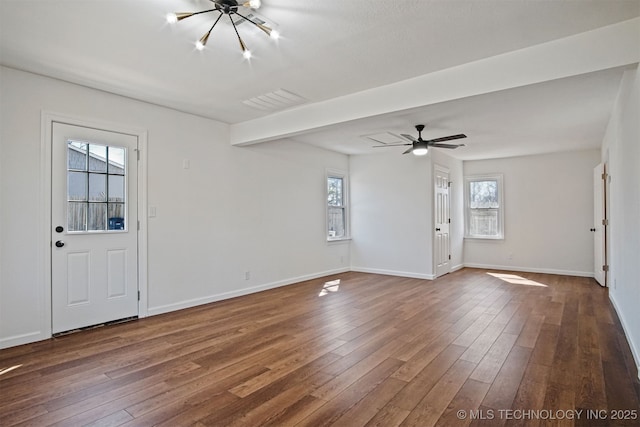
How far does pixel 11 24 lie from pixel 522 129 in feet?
19.2

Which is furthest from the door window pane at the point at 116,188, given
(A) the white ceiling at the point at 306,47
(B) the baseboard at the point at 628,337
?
(B) the baseboard at the point at 628,337

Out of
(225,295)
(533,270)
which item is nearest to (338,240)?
(225,295)

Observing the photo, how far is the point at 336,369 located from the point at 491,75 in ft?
9.24

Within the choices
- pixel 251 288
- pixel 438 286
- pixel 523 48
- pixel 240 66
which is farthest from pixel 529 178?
pixel 240 66

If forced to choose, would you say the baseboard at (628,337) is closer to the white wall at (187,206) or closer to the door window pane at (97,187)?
the white wall at (187,206)

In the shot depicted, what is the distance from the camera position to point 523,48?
2.88 metres

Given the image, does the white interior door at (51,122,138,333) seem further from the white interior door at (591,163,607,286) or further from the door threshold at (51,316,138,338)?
the white interior door at (591,163,607,286)

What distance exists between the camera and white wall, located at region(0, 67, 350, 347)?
3330 mm

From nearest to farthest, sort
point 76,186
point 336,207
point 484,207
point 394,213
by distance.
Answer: point 76,186 → point 394,213 → point 336,207 → point 484,207

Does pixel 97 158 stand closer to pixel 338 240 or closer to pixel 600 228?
pixel 338 240

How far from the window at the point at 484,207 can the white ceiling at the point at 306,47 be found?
3454 millimetres

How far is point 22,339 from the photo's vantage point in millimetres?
3340

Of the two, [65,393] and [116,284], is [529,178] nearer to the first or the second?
[116,284]

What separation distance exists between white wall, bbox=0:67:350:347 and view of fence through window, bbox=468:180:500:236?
3.18 m
